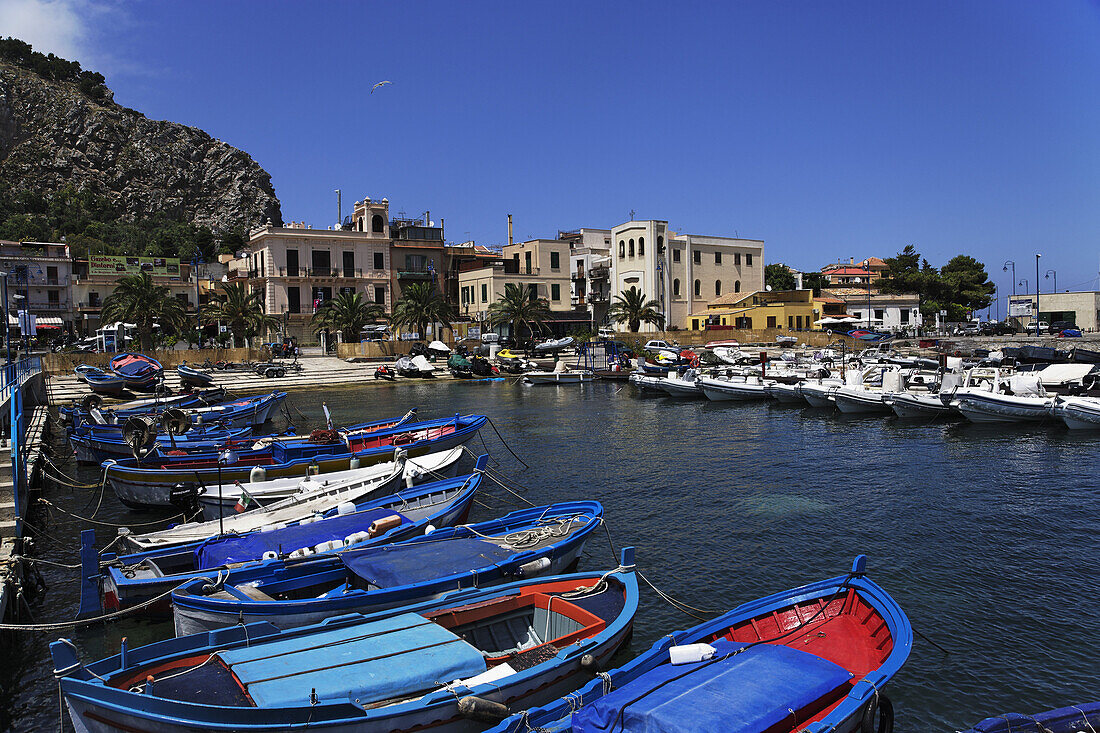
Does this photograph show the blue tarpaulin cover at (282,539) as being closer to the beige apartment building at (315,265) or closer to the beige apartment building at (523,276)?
the beige apartment building at (315,265)

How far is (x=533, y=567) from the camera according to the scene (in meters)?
12.2

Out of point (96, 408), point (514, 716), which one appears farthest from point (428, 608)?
point (96, 408)

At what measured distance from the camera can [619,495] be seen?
21438 millimetres

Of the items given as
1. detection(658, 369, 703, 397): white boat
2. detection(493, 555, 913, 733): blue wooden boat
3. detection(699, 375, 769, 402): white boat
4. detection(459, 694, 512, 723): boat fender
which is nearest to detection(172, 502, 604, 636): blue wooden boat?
detection(459, 694, 512, 723): boat fender

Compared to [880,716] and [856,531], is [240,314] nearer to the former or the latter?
[856,531]

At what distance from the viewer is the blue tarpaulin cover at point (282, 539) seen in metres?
13.2

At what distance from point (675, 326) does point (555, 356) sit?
745 inches

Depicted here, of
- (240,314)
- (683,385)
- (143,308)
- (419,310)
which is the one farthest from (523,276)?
(143,308)

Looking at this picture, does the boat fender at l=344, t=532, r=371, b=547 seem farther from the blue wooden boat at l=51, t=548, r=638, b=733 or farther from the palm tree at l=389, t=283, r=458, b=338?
the palm tree at l=389, t=283, r=458, b=338

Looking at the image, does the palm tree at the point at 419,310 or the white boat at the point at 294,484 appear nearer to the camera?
the white boat at the point at 294,484

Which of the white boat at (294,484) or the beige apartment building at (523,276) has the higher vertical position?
the beige apartment building at (523,276)

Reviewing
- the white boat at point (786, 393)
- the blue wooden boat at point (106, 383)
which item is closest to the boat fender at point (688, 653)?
the white boat at point (786, 393)

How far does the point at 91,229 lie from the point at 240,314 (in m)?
58.5

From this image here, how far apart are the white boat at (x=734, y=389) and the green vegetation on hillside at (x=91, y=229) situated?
251 feet
